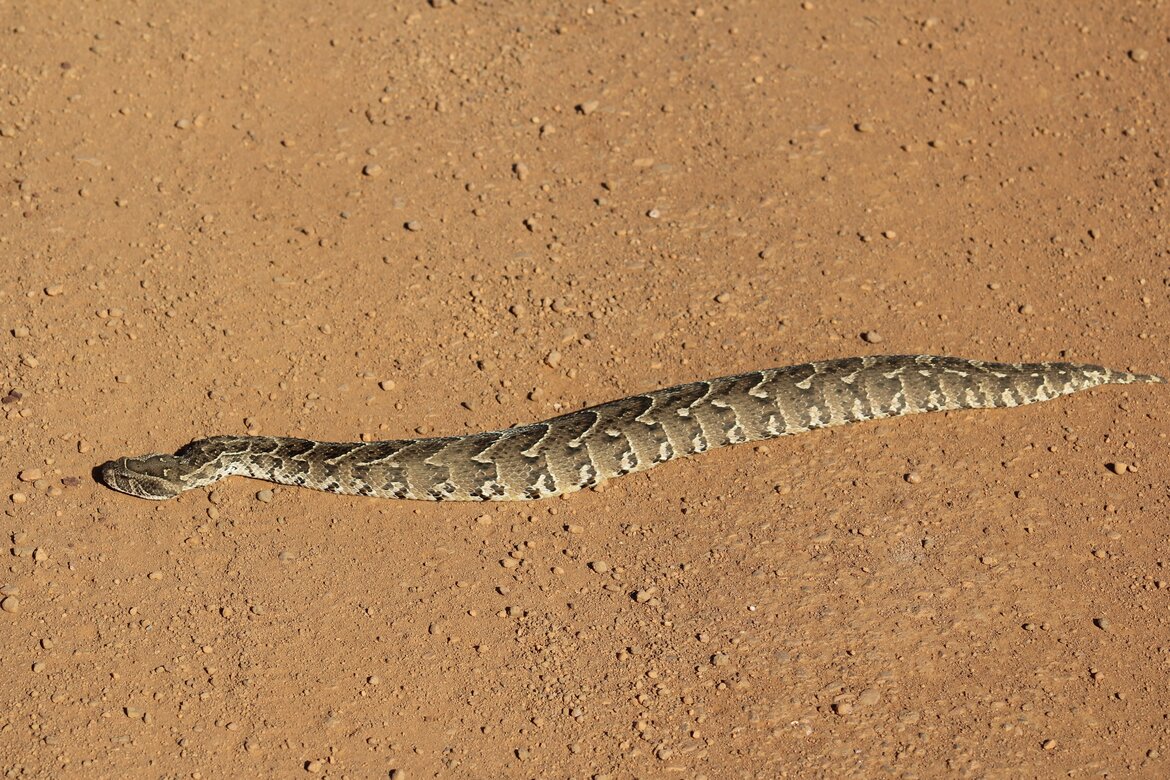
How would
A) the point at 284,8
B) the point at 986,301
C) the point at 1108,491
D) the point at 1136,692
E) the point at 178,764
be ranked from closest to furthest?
1. the point at 178,764
2. the point at 1136,692
3. the point at 1108,491
4. the point at 986,301
5. the point at 284,8

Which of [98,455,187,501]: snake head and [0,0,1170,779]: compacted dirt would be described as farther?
[98,455,187,501]: snake head

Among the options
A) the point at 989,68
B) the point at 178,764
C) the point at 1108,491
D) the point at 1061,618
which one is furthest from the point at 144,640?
the point at 989,68

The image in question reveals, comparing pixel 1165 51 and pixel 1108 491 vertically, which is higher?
pixel 1165 51

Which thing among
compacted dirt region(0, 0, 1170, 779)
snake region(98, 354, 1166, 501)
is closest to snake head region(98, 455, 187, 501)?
snake region(98, 354, 1166, 501)

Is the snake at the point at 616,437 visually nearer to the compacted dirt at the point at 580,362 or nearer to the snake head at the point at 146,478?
the snake head at the point at 146,478

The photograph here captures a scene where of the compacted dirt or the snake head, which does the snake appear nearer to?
the snake head

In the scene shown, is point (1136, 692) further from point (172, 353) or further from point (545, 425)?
point (172, 353)

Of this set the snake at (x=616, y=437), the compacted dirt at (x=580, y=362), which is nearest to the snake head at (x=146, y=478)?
the snake at (x=616, y=437)

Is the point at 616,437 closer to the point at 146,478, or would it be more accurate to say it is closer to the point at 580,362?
the point at 580,362
